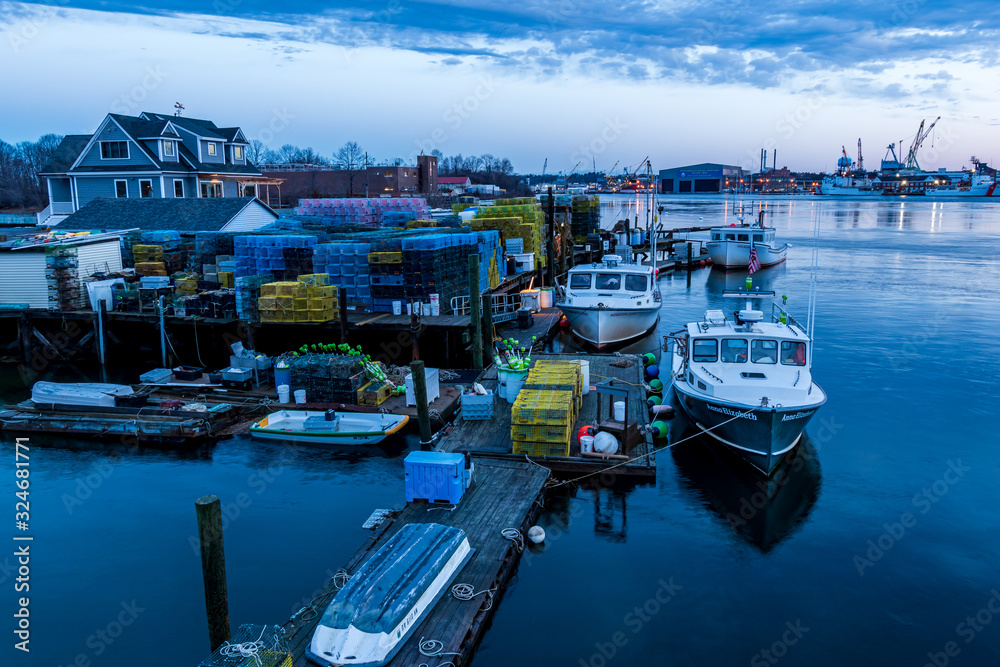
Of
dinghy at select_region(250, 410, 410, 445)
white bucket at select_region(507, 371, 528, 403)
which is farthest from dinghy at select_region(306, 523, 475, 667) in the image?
white bucket at select_region(507, 371, 528, 403)

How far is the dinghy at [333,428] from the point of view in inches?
770

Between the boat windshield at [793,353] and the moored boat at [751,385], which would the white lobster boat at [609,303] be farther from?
the boat windshield at [793,353]

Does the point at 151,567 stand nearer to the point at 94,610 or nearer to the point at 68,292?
the point at 94,610

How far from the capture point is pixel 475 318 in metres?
25.8

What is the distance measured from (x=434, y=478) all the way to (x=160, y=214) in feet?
110

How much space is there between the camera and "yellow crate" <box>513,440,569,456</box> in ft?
55.5

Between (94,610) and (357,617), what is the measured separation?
239 inches

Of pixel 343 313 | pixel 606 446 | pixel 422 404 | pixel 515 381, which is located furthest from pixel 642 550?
pixel 343 313

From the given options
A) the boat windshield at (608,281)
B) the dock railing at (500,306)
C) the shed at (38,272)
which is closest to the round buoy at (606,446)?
the dock railing at (500,306)

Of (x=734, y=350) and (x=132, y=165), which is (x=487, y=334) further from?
(x=132, y=165)

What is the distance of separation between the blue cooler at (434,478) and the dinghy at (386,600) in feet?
7.34

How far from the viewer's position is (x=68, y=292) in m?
29.5

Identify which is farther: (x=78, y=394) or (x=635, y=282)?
(x=635, y=282)

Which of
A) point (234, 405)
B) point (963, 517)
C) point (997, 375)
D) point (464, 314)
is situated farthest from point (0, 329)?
point (997, 375)
